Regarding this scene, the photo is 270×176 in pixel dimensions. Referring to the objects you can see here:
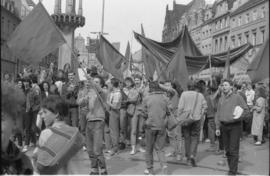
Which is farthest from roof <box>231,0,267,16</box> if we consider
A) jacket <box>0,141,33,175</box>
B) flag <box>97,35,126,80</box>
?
jacket <box>0,141,33,175</box>

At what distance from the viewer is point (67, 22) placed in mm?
31875

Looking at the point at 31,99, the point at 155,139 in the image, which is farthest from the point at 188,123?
the point at 31,99

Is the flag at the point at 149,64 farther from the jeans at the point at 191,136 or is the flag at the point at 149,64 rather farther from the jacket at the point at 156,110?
the jacket at the point at 156,110

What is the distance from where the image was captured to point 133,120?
424 inches

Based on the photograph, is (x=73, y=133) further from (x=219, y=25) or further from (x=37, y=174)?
(x=219, y=25)

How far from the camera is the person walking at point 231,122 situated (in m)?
7.62

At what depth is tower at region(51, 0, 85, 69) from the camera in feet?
104

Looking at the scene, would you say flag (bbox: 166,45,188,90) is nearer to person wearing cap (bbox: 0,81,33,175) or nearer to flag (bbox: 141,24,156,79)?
flag (bbox: 141,24,156,79)

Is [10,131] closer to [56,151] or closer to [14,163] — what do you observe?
[14,163]

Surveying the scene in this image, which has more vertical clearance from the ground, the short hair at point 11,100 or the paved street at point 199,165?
the short hair at point 11,100

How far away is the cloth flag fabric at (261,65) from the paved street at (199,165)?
3.69 m

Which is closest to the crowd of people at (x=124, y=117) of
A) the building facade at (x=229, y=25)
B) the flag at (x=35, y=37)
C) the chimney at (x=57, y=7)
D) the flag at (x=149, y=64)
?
the flag at (x=35, y=37)

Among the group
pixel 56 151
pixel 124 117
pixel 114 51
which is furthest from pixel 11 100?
pixel 114 51

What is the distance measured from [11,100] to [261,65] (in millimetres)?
2573
